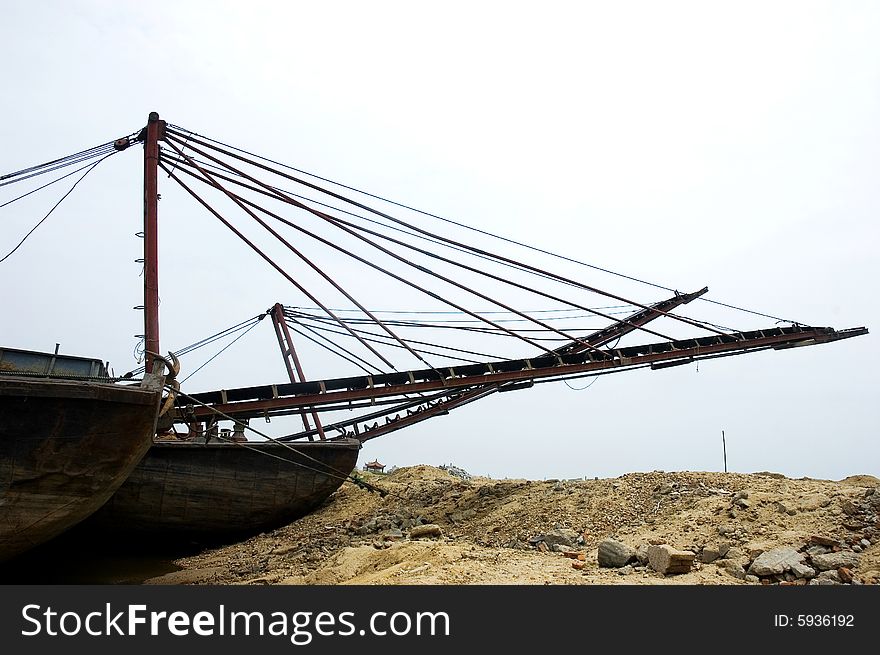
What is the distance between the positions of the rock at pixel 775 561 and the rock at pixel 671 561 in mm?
646

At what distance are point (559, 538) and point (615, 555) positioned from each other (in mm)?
2159

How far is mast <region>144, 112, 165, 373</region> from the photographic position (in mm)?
9476

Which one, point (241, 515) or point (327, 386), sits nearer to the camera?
point (327, 386)

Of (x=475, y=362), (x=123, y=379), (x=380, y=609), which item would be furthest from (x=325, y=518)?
(x=380, y=609)

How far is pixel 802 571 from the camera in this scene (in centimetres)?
639

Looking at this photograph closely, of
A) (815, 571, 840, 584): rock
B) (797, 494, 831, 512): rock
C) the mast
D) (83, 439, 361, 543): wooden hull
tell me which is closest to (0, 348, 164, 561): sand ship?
the mast

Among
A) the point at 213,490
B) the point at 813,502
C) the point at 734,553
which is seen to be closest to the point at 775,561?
the point at 734,553

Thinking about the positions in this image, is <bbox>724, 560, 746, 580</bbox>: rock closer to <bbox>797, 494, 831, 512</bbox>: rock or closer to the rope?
<bbox>797, 494, 831, 512</bbox>: rock

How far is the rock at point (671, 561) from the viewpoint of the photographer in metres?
6.91

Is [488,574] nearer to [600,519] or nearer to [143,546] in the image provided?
[600,519]

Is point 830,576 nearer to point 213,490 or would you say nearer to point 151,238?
point 151,238

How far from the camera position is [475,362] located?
500 inches

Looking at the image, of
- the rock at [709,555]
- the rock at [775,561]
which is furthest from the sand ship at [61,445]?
the rock at [775,561]

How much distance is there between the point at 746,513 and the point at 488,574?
A: 14.4ft
